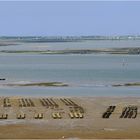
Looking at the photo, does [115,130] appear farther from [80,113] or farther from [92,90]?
[92,90]

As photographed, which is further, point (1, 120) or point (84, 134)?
point (1, 120)

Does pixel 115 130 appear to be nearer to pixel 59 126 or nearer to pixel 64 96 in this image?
pixel 59 126

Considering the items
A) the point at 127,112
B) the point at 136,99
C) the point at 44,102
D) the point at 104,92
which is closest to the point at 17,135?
the point at 127,112

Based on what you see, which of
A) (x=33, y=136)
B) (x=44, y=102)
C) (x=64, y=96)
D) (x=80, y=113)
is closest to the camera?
(x=33, y=136)

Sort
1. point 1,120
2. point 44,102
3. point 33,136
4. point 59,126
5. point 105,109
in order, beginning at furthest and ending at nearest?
point 44,102, point 105,109, point 1,120, point 59,126, point 33,136

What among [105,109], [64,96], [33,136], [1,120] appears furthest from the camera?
[64,96]

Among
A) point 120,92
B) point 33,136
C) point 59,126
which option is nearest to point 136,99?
point 120,92
